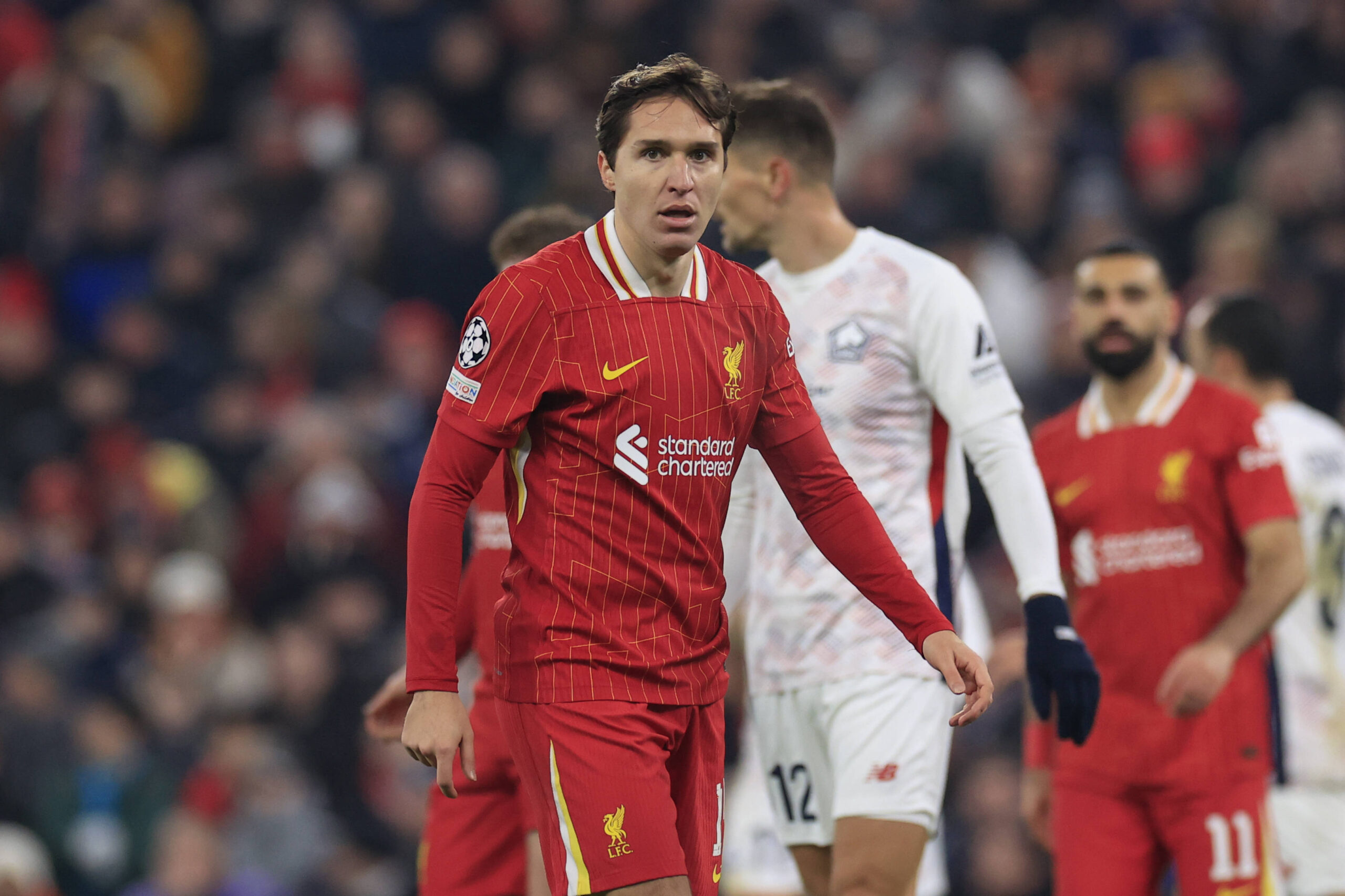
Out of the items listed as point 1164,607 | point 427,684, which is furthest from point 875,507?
point 427,684

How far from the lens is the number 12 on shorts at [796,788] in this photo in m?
5.23

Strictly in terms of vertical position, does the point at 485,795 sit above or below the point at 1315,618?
below

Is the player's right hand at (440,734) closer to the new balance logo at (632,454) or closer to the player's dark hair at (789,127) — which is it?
the new balance logo at (632,454)

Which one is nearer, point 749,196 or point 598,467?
point 598,467

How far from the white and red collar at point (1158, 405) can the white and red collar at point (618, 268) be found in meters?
2.40

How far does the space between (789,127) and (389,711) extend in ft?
7.02

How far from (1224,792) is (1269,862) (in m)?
0.25

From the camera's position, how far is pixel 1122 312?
242 inches

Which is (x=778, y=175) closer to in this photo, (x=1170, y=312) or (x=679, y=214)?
(x=679, y=214)

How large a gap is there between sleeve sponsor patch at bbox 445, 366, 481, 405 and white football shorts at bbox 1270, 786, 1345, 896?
411 cm

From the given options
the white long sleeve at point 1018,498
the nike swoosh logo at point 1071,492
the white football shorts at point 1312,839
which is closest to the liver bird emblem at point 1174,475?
the nike swoosh logo at point 1071,492

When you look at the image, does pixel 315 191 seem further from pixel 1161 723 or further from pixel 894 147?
pixel 1161 723

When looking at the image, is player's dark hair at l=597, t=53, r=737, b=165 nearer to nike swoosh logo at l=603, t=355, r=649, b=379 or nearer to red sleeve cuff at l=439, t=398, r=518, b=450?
nike swoosh logo at l=603, t=355, r=649, b=379

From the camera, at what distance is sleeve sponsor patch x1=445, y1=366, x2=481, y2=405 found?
390cm
